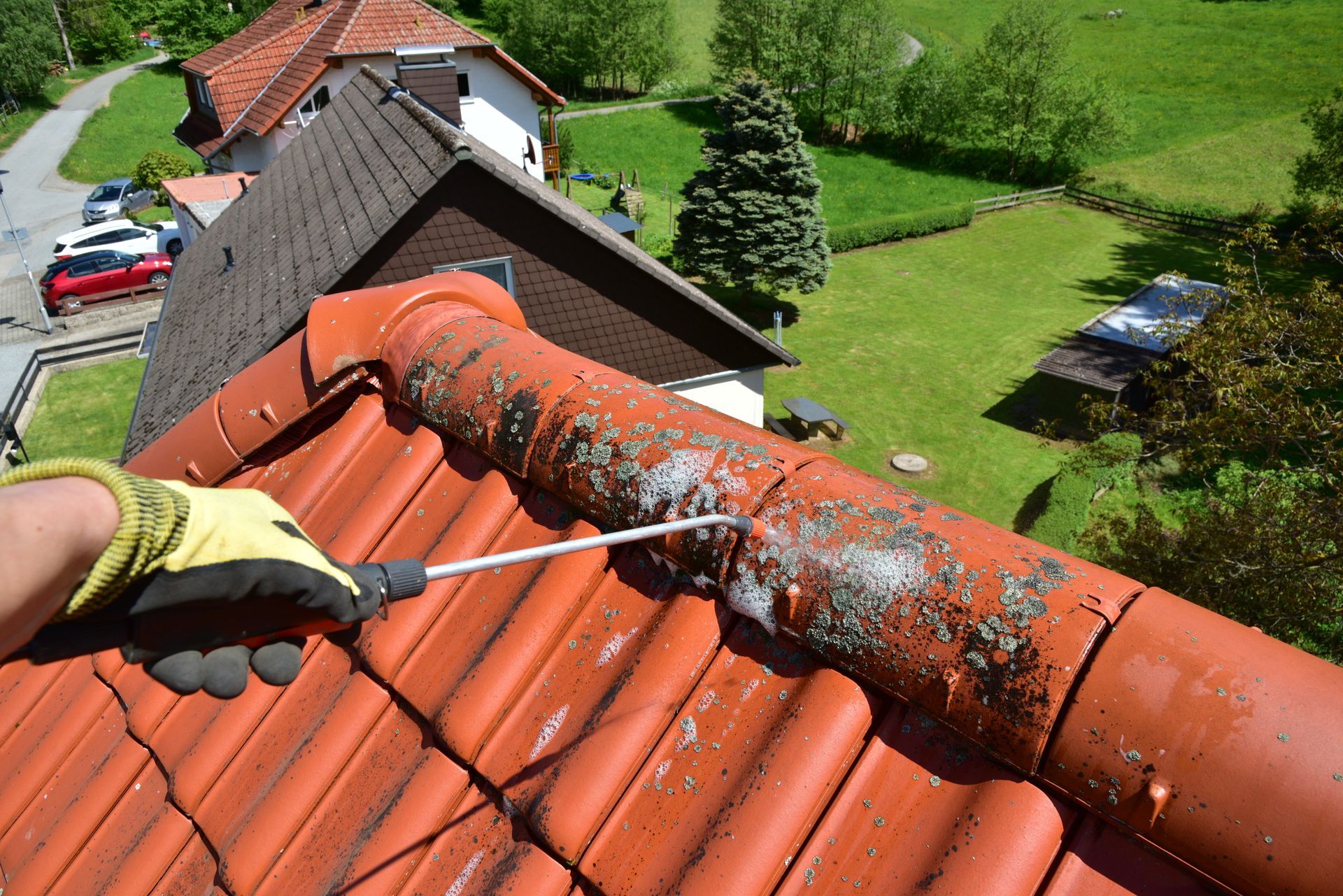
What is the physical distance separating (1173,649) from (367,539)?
105 inches

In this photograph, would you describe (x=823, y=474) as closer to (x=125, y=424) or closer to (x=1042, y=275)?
(x=125, y=424)

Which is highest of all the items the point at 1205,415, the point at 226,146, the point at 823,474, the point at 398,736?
the point at 823,474

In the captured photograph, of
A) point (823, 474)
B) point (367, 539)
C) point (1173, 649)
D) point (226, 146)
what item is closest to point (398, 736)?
point (367, 539)

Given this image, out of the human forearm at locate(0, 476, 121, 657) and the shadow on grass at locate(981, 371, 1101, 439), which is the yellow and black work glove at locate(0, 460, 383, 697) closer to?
the human forearm at locate(0, 476, 121, 657)

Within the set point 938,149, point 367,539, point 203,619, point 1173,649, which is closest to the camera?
point 203,619

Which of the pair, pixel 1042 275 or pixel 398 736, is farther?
pixel 1042 275

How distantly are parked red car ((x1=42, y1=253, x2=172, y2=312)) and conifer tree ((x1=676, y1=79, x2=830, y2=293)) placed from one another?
632 inches

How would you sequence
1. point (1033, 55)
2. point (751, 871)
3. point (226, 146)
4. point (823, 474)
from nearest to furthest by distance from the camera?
point (751, 871), point (823, 474), point (226, 146), point (1033, 55)

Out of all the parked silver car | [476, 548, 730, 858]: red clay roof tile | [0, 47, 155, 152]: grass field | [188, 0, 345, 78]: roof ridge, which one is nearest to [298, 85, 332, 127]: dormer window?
[188, 0, 345, 78]: roof ridge

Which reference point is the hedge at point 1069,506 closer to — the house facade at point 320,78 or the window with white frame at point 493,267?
the window with white frame at point 493,267

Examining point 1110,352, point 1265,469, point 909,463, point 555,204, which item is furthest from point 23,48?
point 1265,469

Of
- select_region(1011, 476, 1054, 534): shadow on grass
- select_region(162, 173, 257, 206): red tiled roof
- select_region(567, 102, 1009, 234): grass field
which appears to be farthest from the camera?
select_region(567, 102, 1009, 234): grass field

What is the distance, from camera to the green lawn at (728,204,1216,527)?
61.9ft

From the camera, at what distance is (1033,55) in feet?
131
